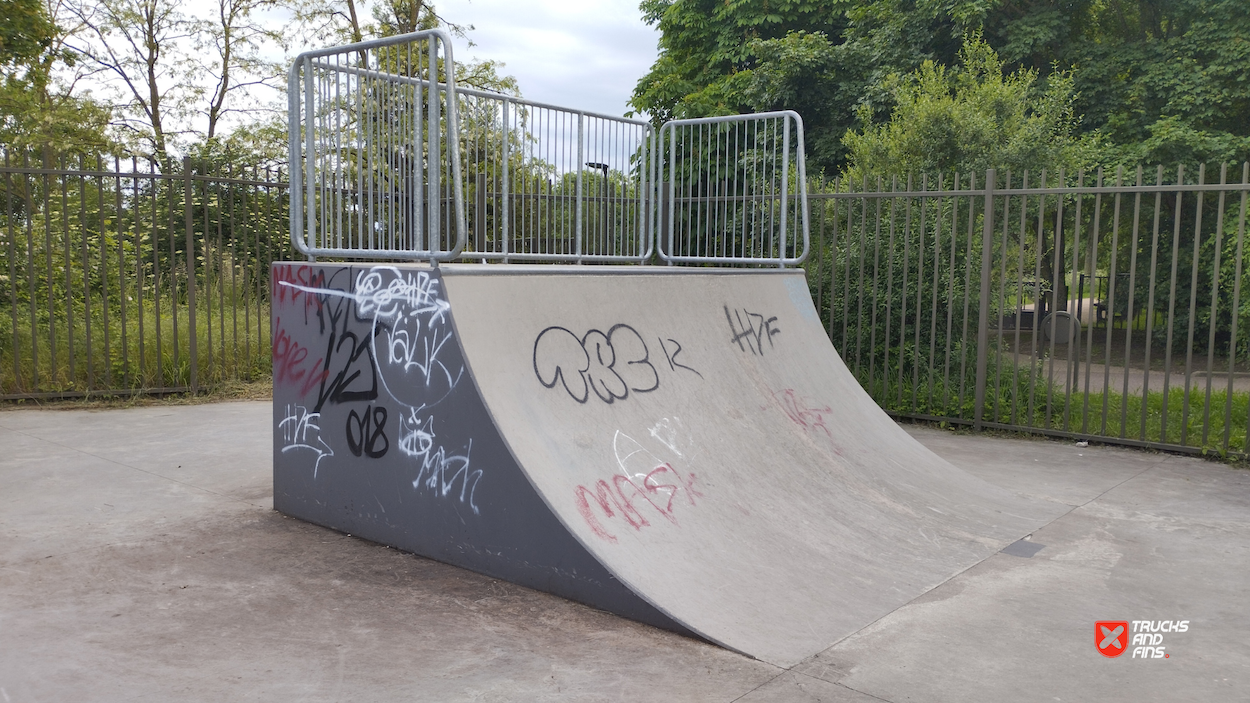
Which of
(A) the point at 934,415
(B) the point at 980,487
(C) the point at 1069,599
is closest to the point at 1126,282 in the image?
(A) the point at 934,415

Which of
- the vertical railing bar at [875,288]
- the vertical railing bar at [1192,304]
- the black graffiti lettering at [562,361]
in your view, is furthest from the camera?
the vertical railing bar at [875,288]

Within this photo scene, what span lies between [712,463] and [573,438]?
90cm

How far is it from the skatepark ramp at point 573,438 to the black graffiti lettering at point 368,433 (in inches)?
0.5

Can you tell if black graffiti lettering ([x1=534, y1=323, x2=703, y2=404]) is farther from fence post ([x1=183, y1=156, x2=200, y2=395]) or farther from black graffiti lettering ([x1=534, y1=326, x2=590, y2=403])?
fence post ([x1=183, y1=156, x2=200, y2=395])

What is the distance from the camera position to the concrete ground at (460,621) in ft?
10.6

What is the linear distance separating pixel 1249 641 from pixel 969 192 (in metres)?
5.48

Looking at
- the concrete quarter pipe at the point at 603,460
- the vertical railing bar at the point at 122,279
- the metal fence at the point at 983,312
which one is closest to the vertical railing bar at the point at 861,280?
the metal fence at the point at 983,312

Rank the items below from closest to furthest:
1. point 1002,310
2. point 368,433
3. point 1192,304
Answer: point 368,433 → point 1192,304 → point 1002,310

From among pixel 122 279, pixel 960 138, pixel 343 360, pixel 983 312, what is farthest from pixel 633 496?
pixel 960 138

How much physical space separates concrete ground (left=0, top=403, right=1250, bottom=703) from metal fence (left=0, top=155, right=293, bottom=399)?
3.58 metres

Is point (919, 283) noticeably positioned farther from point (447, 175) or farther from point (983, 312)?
point (447, 175)

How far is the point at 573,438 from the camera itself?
464 cm

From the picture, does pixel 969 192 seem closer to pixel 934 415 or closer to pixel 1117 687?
pixel 934 415

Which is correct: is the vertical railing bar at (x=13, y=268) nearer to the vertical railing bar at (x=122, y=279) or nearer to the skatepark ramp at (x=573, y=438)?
the vertical railing bar at (x=122, y=279)
